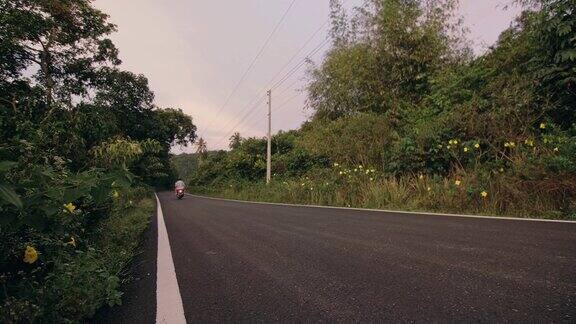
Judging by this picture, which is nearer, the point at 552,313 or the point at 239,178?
the point at 552,313

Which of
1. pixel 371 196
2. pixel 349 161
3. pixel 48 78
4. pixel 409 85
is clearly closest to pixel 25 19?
pixel 48 78

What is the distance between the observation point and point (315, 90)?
24.8 m

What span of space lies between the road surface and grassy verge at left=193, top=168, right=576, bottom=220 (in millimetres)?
1863

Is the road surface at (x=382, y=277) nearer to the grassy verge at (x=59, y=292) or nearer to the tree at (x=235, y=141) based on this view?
the grassy verge at (x=59, y=292)

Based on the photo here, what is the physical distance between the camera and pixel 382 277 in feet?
9.95

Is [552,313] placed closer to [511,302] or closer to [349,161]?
[511,302]

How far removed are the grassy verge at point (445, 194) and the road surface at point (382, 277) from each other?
6.11 feet

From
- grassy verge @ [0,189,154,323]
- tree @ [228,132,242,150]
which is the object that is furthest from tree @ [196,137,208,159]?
grassy verge @ [0,189,154,323]

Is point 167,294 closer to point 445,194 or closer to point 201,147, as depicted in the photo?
point 445,194

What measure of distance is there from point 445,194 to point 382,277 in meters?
6.64

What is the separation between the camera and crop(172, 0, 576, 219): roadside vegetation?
26.9 ft

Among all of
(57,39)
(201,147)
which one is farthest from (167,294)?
(201,147)

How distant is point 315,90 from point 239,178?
976 cm

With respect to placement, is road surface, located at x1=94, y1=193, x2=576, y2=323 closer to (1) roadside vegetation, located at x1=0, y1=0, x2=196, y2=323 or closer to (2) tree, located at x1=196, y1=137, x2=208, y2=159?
(1) roadside vegetation, located at x1=0, y1=0, x2=196, y2=323
